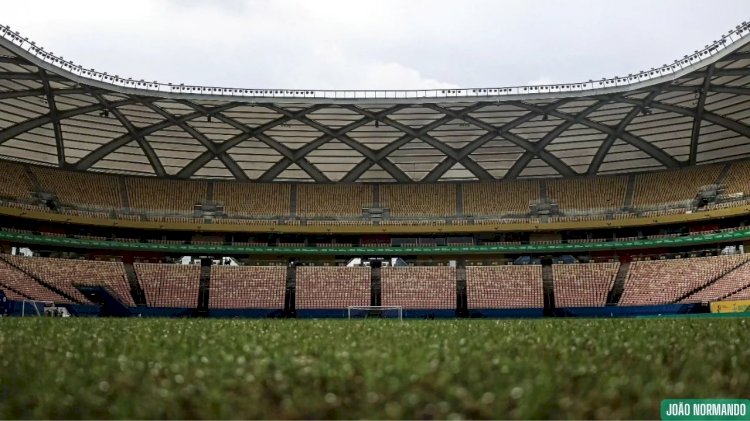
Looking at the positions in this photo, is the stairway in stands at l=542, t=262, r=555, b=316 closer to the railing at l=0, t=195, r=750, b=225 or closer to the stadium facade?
the stadium facade

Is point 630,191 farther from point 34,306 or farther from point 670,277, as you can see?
point 34,306

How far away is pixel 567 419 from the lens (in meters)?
3.90

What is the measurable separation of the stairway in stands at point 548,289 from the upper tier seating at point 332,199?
18941 millimetres

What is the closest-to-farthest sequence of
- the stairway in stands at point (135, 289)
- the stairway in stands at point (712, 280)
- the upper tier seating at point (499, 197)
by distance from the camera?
1. the stairway in stands at point (712, 280)
2. the stairway in stands at point (135, 289)
3. the upper tier seating at point (499, 197)

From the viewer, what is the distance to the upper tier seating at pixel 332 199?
64.9 m

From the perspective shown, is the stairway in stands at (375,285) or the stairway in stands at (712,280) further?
the stairway in stands at (375,285)

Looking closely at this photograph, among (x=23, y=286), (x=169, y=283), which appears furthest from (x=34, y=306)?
(x=169, y=283)

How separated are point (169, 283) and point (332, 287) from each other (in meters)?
14.8

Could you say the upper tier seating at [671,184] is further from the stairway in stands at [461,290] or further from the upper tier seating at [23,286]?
the upper tier seating at [23,286]

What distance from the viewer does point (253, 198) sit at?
65.3 meters

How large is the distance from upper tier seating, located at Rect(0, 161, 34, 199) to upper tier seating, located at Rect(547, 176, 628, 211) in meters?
50.2

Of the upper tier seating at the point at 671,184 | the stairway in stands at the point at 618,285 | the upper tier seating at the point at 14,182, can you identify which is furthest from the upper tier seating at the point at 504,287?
the upper tier seating at the point at 14,182

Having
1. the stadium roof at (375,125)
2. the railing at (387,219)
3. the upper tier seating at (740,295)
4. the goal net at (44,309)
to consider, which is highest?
the stadium roof at (375,125)

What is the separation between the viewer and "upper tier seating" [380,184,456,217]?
64.8 m
